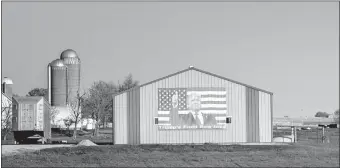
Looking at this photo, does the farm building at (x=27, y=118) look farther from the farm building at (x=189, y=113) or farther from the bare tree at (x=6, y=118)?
the farm building at (x=189, y=113)

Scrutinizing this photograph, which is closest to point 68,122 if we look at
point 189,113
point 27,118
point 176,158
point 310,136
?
point 27,118

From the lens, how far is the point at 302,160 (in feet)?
85.2

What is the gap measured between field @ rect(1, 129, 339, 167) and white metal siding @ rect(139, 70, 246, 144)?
18.4ft

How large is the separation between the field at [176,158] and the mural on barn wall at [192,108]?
5965 millimetres

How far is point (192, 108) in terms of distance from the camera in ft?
133

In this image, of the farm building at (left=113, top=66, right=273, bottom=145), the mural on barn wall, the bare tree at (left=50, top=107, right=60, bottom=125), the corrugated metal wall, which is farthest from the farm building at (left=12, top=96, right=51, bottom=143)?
the mural on barn wall

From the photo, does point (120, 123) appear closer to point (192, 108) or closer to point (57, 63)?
point (192, 108)

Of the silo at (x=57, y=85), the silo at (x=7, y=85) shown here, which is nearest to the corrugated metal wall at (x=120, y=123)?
the silo at (x=7, y=85)

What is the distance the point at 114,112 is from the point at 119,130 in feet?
4.50

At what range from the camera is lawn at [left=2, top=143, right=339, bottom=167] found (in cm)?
2462

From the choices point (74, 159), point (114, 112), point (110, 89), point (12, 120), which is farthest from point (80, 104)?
point (74, 159)

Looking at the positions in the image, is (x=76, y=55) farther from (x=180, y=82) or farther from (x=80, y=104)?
(x=180, y=82)

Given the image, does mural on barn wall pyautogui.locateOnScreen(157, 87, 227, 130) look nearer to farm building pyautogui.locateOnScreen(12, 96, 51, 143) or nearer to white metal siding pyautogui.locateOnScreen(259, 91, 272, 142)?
white metal siding pyautogui.locateOnScreen(259, 91, 272, 142)

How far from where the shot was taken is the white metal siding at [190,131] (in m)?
40.2
